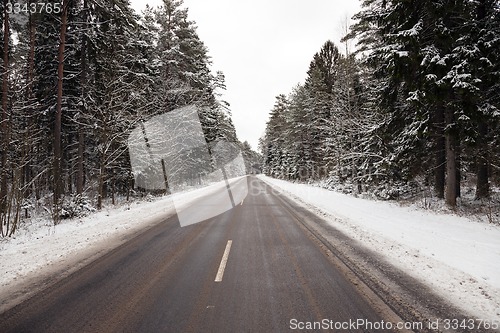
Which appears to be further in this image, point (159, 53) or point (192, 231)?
point (159, 53)

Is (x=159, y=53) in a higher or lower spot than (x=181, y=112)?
higher

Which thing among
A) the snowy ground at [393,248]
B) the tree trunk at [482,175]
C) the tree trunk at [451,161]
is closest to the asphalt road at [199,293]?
the snowy ground at [393,248]

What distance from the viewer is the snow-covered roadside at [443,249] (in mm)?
4109

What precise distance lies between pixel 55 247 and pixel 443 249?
987 cm

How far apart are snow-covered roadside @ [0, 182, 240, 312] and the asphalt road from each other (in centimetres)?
48

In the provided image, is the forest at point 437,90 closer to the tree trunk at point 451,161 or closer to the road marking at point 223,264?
the tree trunk at point 451,161

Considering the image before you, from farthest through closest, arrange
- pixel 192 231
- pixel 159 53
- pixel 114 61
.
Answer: pixel 159 53 → pixel 114 61 → pixel 192 231

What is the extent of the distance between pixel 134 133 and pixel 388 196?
16.3 metres

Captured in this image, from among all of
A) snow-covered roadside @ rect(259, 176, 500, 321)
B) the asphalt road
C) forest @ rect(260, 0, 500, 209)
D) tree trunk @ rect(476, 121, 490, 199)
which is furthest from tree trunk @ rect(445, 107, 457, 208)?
the asphalt road

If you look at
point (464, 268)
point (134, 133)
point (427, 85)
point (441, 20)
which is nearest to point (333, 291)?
point (464, 268)

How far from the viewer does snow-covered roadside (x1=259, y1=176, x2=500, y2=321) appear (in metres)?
4.11

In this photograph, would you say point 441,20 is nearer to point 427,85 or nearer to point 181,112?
point 427,85

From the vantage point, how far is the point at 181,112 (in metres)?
23.0

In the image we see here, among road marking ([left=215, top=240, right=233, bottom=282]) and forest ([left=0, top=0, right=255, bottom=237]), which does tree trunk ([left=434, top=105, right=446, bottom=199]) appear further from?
forest ([left=0, top=0, right=255, bottom=237])
